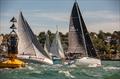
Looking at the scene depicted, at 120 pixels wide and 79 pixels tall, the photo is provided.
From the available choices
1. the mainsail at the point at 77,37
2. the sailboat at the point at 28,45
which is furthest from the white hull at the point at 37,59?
the mainsail at the point at 77,37

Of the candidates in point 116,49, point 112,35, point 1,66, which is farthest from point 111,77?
point 112,35

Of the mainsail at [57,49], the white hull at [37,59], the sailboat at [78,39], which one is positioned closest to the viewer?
the sailboat at [78,39]

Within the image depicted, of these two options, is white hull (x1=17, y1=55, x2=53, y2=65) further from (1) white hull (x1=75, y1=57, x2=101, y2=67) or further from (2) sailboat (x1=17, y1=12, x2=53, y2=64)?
(1) white hull (x1=75, y1=57, x2=101, y2=67)

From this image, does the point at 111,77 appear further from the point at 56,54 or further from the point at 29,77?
the point at 56,54

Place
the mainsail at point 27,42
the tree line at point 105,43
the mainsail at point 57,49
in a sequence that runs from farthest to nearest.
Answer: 1. the tree line at point 105,43
2. the mainsail at point 57,49
3. the mainsail at point 27,42

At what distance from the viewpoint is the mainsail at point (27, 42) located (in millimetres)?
49906

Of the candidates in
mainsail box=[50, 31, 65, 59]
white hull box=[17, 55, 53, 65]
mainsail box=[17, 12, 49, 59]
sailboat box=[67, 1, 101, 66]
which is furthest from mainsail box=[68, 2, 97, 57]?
mainsail box=[50, 31, 65, 59]

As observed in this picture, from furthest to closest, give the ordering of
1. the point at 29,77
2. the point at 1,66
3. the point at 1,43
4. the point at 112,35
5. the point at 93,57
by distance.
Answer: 1. the point at 112,35
2. the point at 1,43
3. the point at 93,57
4. the point at 1,66
5. the point at 29,77

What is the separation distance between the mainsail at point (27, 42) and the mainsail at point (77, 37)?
3.76m

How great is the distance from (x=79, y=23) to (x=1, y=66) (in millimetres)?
12039

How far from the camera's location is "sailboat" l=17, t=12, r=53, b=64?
5000cm

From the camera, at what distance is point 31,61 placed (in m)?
52.0

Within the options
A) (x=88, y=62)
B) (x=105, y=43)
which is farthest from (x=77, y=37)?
(x=105, y=43)

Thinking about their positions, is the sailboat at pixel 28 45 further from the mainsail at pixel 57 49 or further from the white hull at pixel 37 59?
the mainsail at pixel 57 49
